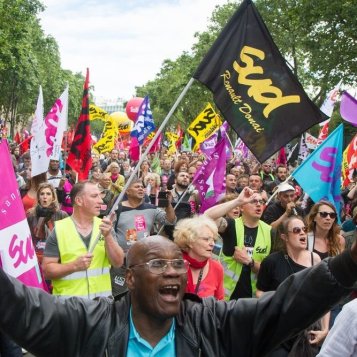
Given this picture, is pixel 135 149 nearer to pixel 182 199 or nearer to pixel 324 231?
pixel 182 199

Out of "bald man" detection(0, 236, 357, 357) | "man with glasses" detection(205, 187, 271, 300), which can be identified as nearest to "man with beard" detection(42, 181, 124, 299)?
"man with glasses" detection(205, 187, 271, 300)

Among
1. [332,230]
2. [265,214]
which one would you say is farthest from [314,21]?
[332,230]

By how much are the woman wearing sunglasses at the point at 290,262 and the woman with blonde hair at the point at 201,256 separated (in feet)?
1.37

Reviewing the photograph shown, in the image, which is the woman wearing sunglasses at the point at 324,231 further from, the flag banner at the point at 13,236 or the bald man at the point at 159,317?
the bald man at the point at 159,317

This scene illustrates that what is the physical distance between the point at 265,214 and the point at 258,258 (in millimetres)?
2435

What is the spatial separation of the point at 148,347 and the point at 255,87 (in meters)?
2.90

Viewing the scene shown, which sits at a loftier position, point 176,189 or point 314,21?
point 314,21

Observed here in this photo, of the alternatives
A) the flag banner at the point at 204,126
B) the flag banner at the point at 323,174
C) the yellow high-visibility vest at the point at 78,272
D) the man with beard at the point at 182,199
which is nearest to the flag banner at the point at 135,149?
the flag banner at the point at 204,126

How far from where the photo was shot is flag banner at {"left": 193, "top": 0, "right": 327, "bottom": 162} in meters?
4.59

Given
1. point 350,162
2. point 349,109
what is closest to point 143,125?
point 350,162

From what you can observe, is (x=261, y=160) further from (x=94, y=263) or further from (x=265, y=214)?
(x=265, y=214)

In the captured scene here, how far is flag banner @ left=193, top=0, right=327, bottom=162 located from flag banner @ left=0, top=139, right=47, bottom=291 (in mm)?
1594

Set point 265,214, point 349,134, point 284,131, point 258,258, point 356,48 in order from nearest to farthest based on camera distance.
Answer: point 284,131
point 258,258
point 265,214
point 356,48
point 349,134

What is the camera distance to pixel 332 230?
5.73m
